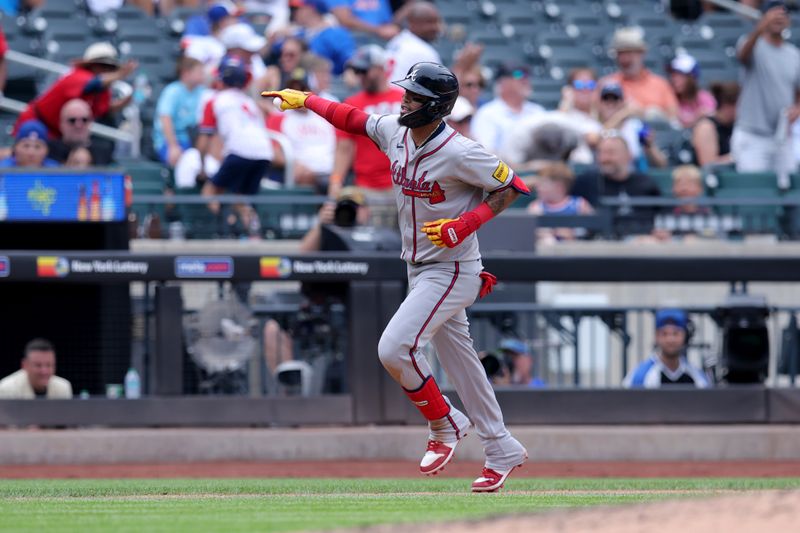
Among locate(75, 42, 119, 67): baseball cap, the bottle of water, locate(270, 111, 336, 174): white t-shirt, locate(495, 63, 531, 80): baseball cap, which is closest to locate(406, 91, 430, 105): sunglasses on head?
the bottle of water

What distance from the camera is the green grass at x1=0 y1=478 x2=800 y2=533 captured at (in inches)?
220

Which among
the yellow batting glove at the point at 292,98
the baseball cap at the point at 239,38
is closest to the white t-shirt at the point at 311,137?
the baseball cap at the point at 239,38

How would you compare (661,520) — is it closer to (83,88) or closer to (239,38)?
(83,88)

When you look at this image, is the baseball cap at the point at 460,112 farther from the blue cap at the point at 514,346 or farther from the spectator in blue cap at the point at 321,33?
the spectator in blue cap at the point at 321,33

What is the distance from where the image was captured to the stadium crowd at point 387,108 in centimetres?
1183

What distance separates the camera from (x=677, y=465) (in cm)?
969

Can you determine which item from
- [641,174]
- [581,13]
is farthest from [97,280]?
[581,13]

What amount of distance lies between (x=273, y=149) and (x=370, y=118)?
18.6 ft

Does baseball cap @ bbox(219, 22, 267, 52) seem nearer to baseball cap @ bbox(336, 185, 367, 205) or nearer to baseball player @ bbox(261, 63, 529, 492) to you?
baseball cap @ bbox(336, 185, 367, 205)

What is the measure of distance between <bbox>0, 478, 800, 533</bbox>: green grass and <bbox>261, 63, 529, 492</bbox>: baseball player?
355 millimetres

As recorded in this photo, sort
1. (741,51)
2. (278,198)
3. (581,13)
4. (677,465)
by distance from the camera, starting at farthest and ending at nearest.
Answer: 1. (581,13)
2. (741,51)
3. (278,198)
4. (677,465)

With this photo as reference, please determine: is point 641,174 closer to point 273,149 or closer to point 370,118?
point 273,149

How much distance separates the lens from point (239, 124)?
38.9ft

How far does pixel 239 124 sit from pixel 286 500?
565 centimetres
